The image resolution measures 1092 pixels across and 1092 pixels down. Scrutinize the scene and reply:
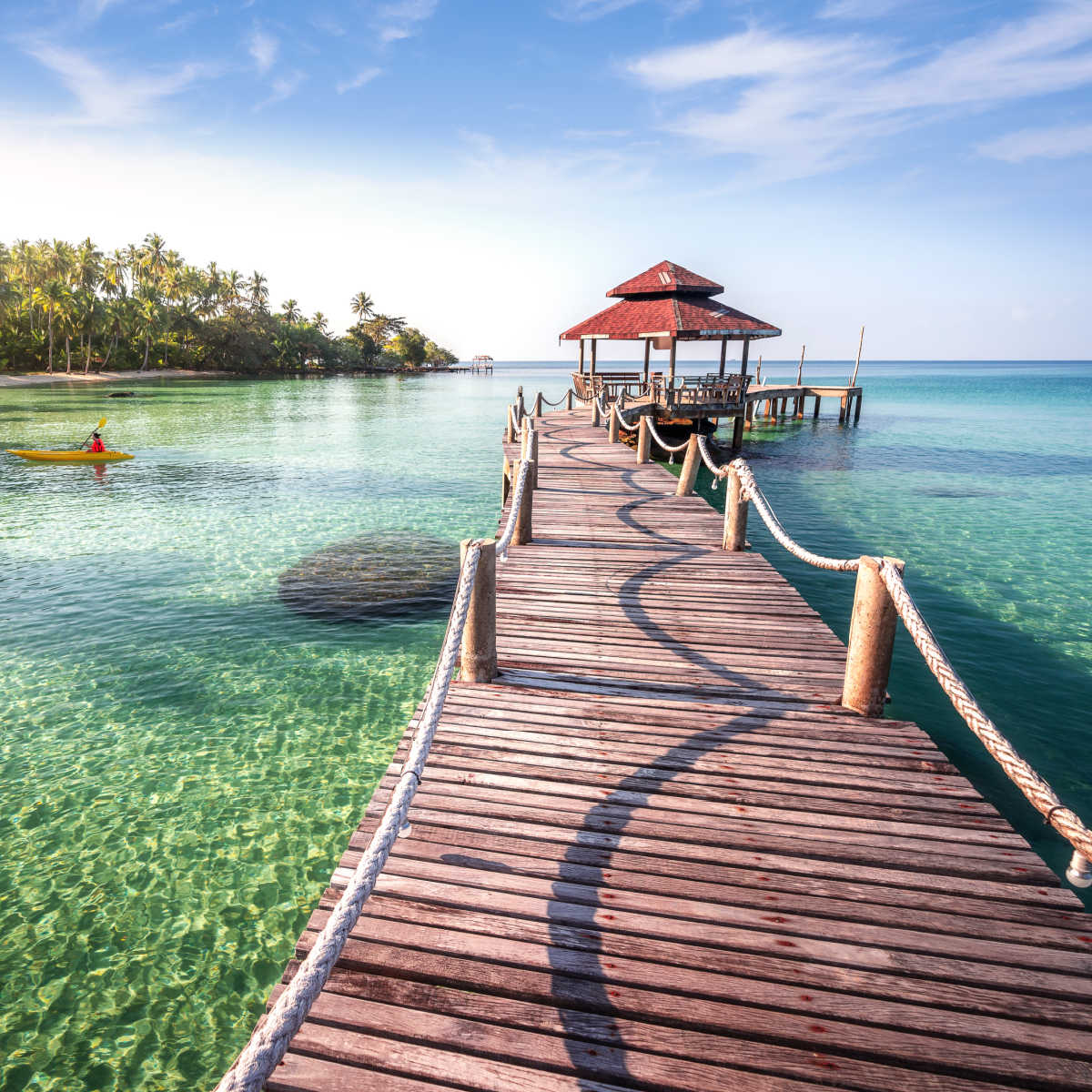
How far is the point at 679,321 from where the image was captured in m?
21.0

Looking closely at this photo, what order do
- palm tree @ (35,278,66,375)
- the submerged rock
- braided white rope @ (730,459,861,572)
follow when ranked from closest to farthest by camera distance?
braided white rope @ (730,459,861,572), the submerged rock, palm tree @ (35,278,66,375)

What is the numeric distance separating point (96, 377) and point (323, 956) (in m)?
82.4

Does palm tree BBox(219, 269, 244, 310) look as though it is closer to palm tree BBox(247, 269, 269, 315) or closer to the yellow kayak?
palm tree BBox(247, 269, 269, 315)

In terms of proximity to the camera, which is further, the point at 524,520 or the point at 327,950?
the point at 524,520

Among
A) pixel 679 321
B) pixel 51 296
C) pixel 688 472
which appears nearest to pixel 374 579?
pixel 688 472

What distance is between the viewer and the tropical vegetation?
6188 cm

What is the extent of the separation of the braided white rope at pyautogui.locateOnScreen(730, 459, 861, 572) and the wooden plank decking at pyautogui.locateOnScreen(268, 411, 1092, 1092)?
95 cm

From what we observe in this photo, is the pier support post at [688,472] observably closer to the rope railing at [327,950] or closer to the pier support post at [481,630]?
the pier support post at [481,630]

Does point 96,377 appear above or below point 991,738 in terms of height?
above

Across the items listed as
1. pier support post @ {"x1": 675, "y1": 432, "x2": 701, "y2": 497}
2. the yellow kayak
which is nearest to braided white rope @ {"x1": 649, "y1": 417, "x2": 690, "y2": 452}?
pier support post @ {"x1": 675, "y1": 432, "x2": 701, "y2": 497}

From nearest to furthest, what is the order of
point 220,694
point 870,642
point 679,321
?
point 870,642, point 220,694, point 679,321

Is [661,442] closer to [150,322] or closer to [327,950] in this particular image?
[327,950]

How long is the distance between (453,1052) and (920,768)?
312cm

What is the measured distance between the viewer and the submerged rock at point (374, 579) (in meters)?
10.2
